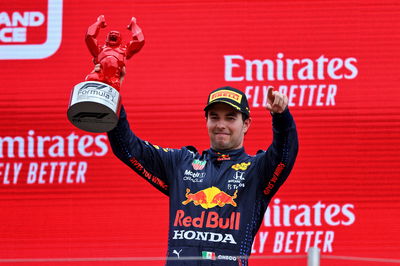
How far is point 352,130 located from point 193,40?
2.39ft

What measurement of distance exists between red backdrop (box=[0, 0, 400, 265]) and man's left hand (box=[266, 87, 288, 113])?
111 centimetres

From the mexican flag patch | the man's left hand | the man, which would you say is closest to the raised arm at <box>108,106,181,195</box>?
the man

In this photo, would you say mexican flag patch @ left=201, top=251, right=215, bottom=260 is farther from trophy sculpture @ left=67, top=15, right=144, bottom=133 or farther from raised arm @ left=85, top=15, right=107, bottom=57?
raised arm @ left=85, top=15, right=107, bottom=57

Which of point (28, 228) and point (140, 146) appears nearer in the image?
point (140, 146)

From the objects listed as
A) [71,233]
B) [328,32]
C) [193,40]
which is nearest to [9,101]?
[71,233]

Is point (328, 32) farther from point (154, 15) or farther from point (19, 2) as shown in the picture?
point (19, 2)

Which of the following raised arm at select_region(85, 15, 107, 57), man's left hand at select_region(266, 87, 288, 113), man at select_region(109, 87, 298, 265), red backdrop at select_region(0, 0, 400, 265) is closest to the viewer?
man's left hand at select_region(266, 87, 288, 113)

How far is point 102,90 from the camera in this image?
6.12 ft

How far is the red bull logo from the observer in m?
1.96

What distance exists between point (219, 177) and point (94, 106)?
40 cm

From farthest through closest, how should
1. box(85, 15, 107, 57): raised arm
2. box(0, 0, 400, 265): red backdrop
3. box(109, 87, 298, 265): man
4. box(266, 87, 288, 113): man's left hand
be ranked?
1. box(0, 0, 400, 265): red backdrop
2. box(85, 15, 107, 57): raised arm
3. box(109, 87, 298, 265): man
4. box(266, 87, 288, 113): man's left hand

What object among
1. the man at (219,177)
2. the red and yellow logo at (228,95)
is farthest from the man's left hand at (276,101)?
the red and yellow logo at (228,95)

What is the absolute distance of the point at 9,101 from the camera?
298cm

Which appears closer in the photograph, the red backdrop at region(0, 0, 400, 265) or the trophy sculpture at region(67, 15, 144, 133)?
the trophy sculpture at region(67, 15, 144, 133)
